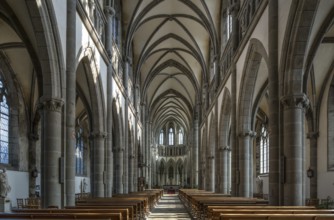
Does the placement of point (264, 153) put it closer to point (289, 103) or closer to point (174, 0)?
point (174, 0)

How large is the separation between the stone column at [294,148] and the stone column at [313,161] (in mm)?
11093

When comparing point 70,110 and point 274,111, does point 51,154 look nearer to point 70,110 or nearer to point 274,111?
point 70,110

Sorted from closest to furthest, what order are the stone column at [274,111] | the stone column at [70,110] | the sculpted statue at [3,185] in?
the stone column at [274,111] < the stone column at [70,110] < the sculpted statue at [3,185]

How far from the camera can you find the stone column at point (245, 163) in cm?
2333

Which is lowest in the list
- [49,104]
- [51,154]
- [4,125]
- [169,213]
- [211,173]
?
[169,213]

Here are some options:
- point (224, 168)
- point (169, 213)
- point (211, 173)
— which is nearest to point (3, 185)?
point (169, 213)

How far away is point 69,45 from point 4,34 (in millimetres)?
7203

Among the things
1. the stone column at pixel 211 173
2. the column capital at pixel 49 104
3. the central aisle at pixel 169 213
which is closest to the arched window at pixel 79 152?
the central aisle at pixel 169 213

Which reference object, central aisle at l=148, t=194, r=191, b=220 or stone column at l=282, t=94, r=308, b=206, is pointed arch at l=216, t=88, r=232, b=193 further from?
stone column at l=282, t=94, r=308, b=206

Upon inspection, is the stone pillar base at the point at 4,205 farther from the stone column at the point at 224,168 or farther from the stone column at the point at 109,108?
the stone column at the point at 224,168

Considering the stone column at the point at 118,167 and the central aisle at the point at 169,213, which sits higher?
the stone column at the point at 118,167

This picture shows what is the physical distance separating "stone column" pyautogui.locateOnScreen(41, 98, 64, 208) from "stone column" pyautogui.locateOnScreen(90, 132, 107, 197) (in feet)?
27.7

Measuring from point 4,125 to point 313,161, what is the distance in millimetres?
17497

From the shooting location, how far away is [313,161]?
24969mm
